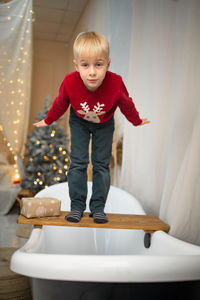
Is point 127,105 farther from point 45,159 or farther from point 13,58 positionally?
point 45,159

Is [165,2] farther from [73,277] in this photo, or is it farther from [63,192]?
[73,277]

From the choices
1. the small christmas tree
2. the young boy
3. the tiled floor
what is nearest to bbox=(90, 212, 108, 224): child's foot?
the young boy

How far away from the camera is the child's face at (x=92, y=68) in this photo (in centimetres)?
102

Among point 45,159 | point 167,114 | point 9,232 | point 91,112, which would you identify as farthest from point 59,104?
point 45,159

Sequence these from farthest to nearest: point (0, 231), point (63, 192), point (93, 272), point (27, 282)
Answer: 1. point (0, 231)
2. point (63, 192)
3. point (27, 282)
4. point (93, 272)

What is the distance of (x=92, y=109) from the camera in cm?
115

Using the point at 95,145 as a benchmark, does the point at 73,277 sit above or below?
below

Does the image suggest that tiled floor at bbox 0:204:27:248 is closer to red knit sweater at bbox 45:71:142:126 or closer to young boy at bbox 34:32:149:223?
young boy at bbox 34:32:149:223

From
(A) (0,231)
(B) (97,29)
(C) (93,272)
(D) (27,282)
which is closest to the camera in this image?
(C) (93,272)

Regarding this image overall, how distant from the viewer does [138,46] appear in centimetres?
191

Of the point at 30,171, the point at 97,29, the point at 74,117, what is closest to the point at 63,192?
the point at 74,117

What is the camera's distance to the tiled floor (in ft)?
8.19

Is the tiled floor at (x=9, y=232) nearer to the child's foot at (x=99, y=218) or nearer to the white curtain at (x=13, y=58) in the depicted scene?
the white curtain at (x=13, y=58)

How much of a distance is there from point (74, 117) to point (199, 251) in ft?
2.42
